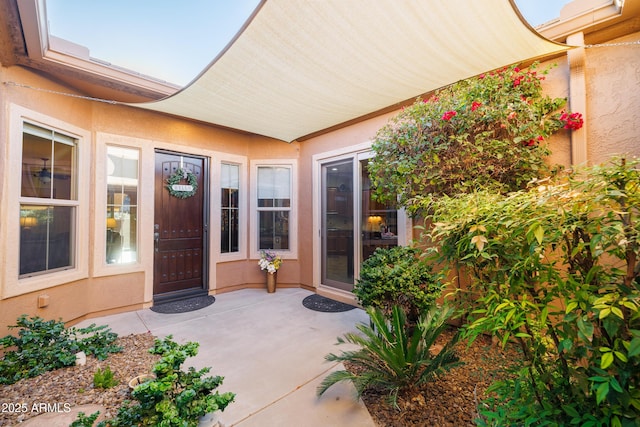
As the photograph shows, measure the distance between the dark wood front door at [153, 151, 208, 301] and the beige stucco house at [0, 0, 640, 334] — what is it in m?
0.02

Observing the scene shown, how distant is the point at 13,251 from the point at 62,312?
3.01 ft

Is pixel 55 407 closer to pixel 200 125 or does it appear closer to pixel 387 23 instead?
pixel 387 23

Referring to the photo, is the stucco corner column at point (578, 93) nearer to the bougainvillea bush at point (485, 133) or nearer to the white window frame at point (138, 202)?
the bougainvillea bush at point (485, 133)

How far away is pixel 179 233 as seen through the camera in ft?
14.4

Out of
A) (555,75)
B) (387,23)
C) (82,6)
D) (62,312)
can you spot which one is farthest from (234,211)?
(555,75)

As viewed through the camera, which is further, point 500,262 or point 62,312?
point 62,312

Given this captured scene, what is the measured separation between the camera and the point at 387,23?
1882mm

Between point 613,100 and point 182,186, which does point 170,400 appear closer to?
point 182,186

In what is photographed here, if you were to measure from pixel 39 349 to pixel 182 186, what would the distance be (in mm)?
2626

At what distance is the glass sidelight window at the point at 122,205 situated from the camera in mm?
3727

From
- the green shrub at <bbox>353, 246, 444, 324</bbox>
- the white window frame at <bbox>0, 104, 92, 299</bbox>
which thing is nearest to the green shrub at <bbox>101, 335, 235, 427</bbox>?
the green shrub at <bbox>353, 246, 444, 324</bbox>

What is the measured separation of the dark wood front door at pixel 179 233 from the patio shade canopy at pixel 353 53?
4.25 feet

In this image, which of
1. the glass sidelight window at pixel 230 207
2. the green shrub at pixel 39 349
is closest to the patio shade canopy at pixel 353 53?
the glass sidelight window at pixel 230 207

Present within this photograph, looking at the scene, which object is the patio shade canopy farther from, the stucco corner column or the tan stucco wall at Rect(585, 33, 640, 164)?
the tan stucco wall at Rect(585, 33, 640, 164)
